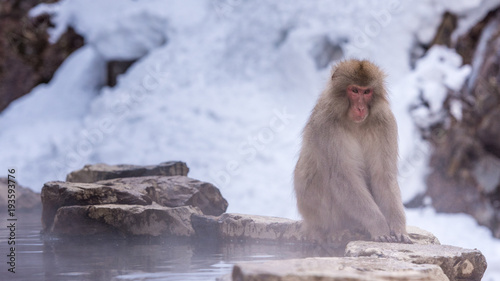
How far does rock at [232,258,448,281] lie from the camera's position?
215 cm

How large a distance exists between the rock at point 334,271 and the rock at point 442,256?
0.31 m

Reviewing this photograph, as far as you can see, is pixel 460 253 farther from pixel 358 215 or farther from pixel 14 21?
pixel 14 21

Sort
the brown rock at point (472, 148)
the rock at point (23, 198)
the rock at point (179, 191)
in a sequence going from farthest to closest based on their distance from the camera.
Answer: the brown rock at point (472, 148) → the rock at point (23, 198) → the rock at point (179, 191)

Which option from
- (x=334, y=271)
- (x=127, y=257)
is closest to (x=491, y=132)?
(x=127, y=257)

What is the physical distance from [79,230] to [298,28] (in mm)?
6389

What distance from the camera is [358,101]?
3.41 m

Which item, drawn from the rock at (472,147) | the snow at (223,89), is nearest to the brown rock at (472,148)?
the rock at (472,147)

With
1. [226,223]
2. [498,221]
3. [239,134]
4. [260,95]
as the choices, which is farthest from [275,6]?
[226,223]

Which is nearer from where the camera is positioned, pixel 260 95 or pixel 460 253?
pixel 460 253

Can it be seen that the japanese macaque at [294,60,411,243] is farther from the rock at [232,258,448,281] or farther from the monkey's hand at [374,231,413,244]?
the rock at [232,258,448,281]

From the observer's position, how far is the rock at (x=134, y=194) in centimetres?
387

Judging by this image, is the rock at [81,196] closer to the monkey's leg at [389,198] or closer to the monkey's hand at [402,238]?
the monkey's leg at [389,198]

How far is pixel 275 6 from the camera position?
388 inches

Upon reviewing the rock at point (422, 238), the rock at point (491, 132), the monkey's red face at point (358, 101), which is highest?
the rock at point (491, 132)
